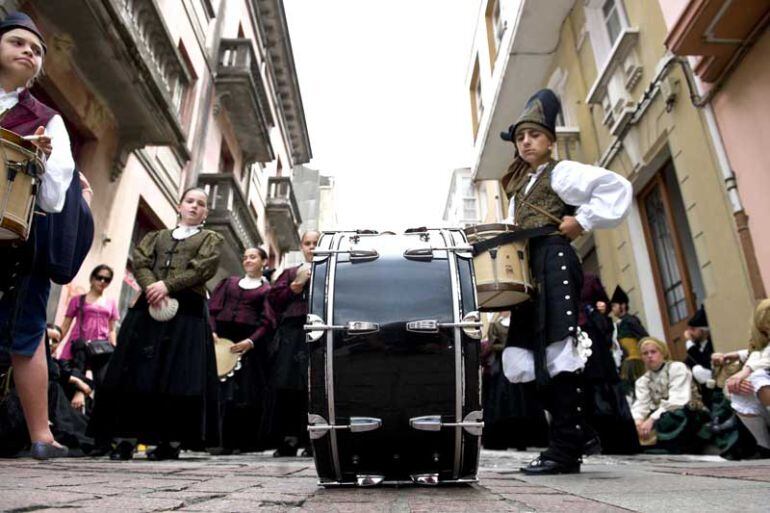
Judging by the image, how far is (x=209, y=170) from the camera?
45.4 feet

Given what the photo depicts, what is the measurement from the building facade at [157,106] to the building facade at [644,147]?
6518mm

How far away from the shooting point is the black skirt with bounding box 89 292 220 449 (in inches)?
153

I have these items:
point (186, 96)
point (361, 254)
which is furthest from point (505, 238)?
point (186, 96)

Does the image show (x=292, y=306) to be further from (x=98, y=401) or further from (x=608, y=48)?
(x=608, y=48)

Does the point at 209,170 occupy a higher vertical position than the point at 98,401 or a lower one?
higher

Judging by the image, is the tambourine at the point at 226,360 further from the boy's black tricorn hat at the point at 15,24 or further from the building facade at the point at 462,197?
the building facade at the point at 462,197

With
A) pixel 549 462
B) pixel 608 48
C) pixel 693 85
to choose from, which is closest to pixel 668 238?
pixel 693 85

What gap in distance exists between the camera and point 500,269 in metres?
2.67

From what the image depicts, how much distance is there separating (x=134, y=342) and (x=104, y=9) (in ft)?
16.2

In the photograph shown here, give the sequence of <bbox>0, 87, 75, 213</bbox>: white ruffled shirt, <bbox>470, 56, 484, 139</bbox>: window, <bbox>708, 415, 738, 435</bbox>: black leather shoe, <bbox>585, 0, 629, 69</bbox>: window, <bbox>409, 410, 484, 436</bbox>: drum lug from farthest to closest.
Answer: <bbox>470, 56, 484, 139</bbox>: window
<bbox>585, 0, 629, 69</bbox>: window
<bbox>708, 415, 738, 435</bbox>: black leather shoe
<bbox>0, 87, 75, 213</bbox>: white ruffled shirt
<bbox>409, 410, 484, 436</bbox>: drum lug

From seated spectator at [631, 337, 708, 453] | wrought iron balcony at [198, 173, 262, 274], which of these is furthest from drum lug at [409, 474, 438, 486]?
wrought iron balcony at [198, 173, 262, 274]

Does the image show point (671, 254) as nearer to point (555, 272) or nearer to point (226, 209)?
Result: point (555, 272)

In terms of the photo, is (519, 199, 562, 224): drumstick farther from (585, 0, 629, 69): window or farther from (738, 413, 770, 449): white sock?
(585, 0, 629, 69): window

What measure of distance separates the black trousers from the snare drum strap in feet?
2.23
